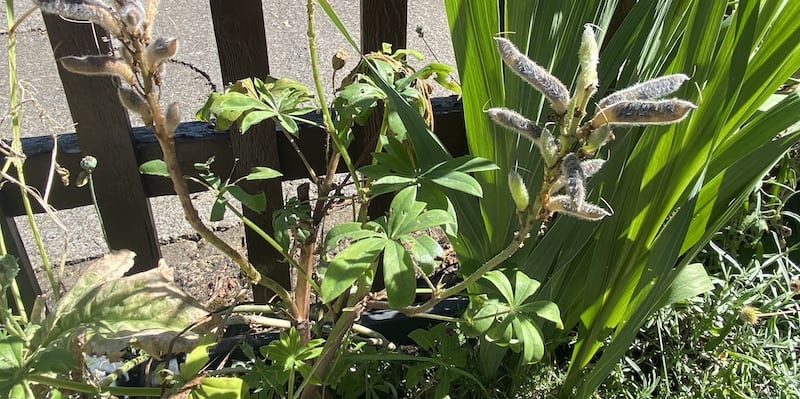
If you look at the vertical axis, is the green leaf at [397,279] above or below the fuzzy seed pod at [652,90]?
below

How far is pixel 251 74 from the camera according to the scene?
128cm

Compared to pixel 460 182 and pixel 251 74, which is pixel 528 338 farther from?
pixel 251 74

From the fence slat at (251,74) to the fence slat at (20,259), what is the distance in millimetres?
451

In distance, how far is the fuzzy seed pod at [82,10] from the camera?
0.54m

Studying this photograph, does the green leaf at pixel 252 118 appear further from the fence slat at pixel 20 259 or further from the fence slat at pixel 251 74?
the fence slat at pixel 20 259

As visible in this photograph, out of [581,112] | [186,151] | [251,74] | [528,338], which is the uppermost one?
[581,112]

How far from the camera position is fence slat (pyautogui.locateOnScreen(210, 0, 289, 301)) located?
1.21 m

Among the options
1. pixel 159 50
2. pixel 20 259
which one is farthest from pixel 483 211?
pixel 20 259

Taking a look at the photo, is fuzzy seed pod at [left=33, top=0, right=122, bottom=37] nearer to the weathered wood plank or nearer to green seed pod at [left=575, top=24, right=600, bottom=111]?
green seed pod at [left=575, top=24, right=600, bottom=111]

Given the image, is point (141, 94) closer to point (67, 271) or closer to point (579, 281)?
point (579, 281)

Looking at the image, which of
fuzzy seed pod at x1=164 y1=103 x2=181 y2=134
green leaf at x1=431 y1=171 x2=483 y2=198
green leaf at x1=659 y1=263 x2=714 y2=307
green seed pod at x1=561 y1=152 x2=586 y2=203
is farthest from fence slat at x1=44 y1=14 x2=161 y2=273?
green leaf at x1=659 y1=263 x2=714 y2=307

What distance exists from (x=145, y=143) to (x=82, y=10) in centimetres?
82

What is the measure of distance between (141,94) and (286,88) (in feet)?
1.26

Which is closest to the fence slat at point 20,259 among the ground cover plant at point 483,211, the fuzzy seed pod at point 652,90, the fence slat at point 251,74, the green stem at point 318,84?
the ground cover plant at point 483,211
